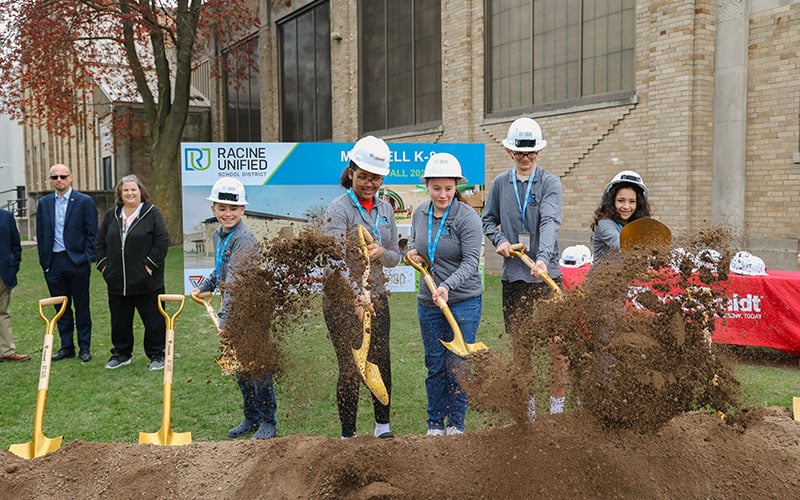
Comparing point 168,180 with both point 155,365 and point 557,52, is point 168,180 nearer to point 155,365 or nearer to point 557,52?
point 557,52

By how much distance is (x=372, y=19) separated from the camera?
17781mm

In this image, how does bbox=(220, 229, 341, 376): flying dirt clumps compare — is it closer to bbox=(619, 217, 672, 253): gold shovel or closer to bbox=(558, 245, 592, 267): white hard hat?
bbox=(619, 217, 672, 253): gold shovel

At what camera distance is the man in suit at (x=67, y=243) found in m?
7.02

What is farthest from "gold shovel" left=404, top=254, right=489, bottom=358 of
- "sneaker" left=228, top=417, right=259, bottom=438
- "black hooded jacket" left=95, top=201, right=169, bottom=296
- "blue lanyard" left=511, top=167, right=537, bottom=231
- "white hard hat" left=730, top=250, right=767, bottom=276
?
"white hard hat" left=730, top=250, right=767, bottom=276

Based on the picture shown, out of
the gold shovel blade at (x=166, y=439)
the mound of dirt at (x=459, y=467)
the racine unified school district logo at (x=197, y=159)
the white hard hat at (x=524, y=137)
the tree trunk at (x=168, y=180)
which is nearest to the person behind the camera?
the mound of dirt at (x=459, y=467)

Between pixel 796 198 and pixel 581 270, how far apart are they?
324cm

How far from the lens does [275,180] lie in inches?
363

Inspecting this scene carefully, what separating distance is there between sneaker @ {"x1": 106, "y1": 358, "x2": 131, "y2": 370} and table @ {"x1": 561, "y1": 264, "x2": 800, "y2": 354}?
170 inches

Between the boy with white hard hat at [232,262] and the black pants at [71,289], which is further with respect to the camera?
the black pants at [71,289]

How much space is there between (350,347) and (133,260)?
328cm

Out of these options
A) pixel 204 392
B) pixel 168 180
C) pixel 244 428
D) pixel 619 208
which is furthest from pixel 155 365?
pixel 168 180

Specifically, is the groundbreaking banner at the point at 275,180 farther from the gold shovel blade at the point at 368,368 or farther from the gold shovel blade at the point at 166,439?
the gold shovel blade at the point at 166,439

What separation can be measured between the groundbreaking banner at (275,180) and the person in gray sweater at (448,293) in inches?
167

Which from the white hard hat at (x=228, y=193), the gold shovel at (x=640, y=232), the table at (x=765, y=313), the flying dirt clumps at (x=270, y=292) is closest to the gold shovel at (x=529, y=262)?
the gold shovel at (x=640, y=232)
